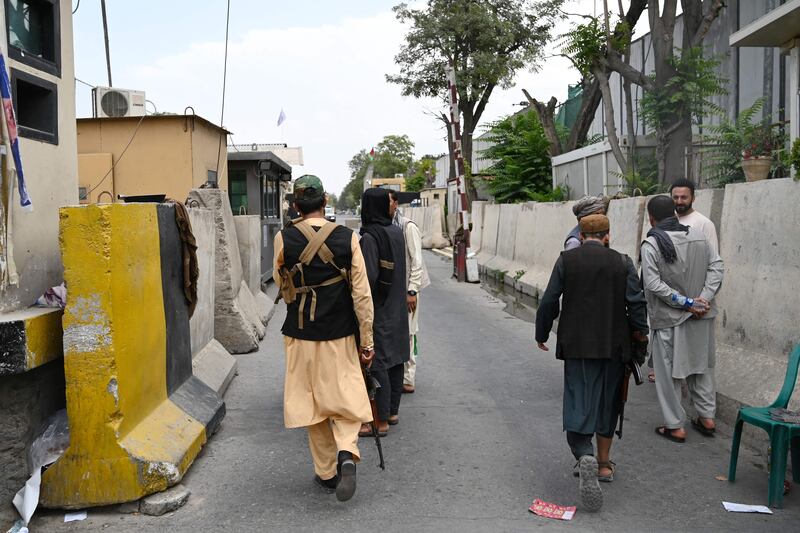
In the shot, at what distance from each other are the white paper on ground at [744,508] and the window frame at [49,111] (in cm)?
502

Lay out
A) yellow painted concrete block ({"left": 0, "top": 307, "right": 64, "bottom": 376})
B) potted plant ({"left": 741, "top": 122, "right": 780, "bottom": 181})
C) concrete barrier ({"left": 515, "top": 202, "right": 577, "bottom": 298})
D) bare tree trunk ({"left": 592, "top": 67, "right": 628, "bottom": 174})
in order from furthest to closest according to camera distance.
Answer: bare tree trunk ({"left": 592, "top": 67, "right": 628, "bottom": 174}), concrete barrier ({"left": 515, "top": 202, "right": 577, "bottom": 298}), potted plant ({"left": 741, "top": 122, "right": 780, "bottom": 181}), yellow painted concrete block ({"left": 0, "top": 307, "right": 64, "bottom": 376})

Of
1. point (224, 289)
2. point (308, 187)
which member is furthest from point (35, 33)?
point (224, 289)

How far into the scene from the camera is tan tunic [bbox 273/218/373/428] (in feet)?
16.1

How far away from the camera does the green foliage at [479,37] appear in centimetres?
3008

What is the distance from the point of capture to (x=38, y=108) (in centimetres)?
555

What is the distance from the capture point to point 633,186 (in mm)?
15898

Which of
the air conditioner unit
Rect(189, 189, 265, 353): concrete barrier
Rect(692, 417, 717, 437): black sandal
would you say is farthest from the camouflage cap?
the air conditioner unit

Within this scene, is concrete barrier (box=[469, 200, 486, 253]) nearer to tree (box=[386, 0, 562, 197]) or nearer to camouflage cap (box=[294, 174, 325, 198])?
tree (box=[386, 0, 562, 197])

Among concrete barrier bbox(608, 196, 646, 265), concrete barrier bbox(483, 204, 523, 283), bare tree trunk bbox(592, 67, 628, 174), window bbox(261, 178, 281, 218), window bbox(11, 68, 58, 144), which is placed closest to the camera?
→ window bbox(11, 68, 58, 144)

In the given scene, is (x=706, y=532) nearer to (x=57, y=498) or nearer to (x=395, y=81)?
(x=57, y=498)

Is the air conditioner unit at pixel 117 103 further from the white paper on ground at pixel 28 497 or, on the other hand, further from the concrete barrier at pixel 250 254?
the white paper on ground at pixel 28 497

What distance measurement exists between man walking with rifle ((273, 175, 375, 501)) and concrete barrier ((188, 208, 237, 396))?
2.28 metres

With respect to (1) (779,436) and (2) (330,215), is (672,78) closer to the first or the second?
(1) (779,436)

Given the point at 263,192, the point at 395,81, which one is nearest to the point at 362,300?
the point at 263,192
